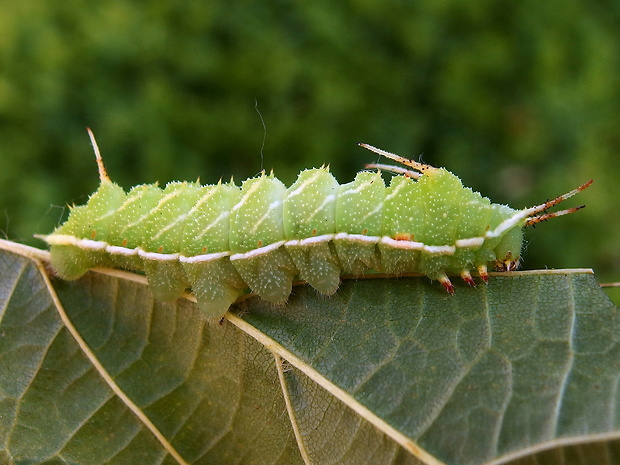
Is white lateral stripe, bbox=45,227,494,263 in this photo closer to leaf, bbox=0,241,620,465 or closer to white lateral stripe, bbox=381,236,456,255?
white lateral stripe, bbox=381,236,456,255

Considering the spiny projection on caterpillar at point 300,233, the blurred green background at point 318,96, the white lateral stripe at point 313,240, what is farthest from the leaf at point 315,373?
the blurred green background at point 318,96

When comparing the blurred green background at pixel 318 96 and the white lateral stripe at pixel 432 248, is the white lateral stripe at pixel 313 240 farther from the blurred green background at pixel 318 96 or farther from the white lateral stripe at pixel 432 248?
the blurred green background at pixel 318 96

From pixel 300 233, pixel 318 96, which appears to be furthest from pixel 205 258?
pixel 318 96

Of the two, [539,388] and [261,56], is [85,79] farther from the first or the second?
[539,388]

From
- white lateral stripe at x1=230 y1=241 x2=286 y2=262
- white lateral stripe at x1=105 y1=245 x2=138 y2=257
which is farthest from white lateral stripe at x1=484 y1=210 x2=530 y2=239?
white lateral stripe at x1=105 y1=245 x2=138 y2=257

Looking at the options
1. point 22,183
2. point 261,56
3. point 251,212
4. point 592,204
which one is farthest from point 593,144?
point 22,183

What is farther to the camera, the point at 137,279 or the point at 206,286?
the point at 137,279

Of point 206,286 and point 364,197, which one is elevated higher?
point 364,197

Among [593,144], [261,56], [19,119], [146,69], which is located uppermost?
[593,144]
